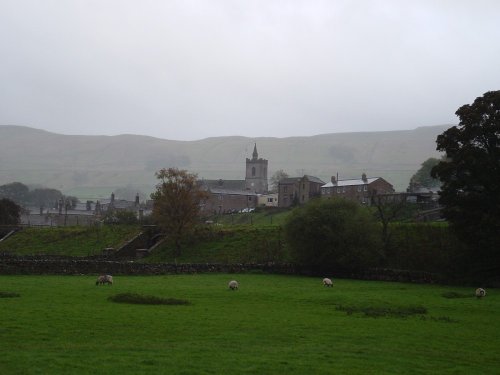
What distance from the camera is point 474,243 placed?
48.4m

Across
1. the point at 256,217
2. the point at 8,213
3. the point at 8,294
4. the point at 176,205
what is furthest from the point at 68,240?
the point at 8,294

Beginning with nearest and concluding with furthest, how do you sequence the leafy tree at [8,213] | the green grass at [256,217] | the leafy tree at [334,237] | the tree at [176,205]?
the leafy tree at [334,237] → the tree at [176,205] → the leafy tree at [8,213] → the green grass at [256,217]

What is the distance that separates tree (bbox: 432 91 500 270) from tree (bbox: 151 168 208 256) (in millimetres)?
33839

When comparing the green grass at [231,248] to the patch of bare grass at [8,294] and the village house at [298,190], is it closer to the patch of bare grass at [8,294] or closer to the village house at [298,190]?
the patch of bare grass at [8,294]

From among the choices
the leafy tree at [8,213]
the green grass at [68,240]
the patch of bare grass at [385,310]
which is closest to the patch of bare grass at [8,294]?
the patch of bare grass at [385,310]

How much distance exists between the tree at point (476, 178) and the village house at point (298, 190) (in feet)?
265

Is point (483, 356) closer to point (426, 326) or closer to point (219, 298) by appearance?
point (426, 326)

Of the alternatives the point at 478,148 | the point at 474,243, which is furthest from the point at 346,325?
the point at 478,148

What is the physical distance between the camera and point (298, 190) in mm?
140875

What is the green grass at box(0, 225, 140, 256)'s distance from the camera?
7981 centimetres

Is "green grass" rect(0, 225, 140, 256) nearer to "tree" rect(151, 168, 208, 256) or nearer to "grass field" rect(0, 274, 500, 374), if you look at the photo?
"tree" rect(151, 168, 208, 256)

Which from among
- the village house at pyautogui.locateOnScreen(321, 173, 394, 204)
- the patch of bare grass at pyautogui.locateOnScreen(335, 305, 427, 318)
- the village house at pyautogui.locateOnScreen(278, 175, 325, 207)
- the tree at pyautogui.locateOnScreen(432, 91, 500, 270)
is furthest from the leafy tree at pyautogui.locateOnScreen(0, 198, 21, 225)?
the patch of bare grass at pyautogui.locateOnScreen(335, 305, 427, 318)

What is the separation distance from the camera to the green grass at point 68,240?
79.8m

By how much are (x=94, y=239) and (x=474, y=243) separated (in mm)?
54155
